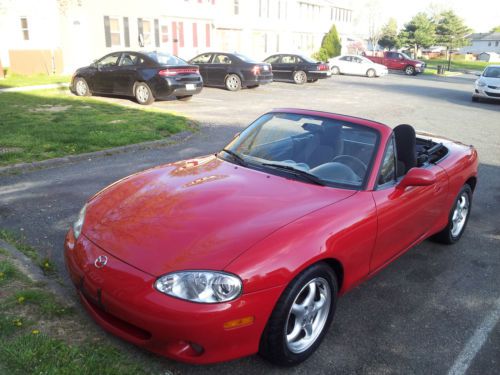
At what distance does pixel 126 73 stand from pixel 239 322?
41.6ft

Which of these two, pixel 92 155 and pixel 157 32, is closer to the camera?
pixel 92 155

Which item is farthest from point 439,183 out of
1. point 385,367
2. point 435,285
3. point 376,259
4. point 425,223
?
point 385,367

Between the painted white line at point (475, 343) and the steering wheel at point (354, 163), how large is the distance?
56.4 inches

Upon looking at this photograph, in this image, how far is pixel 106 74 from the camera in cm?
1424

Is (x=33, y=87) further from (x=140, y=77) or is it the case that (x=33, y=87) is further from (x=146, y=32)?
(x=146, y=32)

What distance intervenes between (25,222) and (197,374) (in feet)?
9.79

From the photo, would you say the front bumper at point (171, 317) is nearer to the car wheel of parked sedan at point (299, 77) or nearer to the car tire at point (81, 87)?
the car tire at point (81, 87)

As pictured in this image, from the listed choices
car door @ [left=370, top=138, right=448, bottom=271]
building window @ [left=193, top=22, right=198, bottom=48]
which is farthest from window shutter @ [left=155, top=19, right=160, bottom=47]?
car door @ [left=370, top=138, right=448, bottom=271]

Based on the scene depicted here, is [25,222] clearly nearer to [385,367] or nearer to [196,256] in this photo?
[196,256]

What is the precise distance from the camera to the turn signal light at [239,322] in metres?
2.52

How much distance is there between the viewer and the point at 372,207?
3416mm

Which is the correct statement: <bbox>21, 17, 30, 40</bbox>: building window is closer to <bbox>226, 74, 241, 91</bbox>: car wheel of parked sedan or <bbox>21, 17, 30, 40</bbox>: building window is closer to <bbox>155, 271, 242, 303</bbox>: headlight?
<bbox>226, 74, 241, 91</bbox>: car wheel of parked sedan

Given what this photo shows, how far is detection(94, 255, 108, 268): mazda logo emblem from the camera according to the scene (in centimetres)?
278

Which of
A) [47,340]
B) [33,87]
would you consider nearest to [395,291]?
[47,340]
